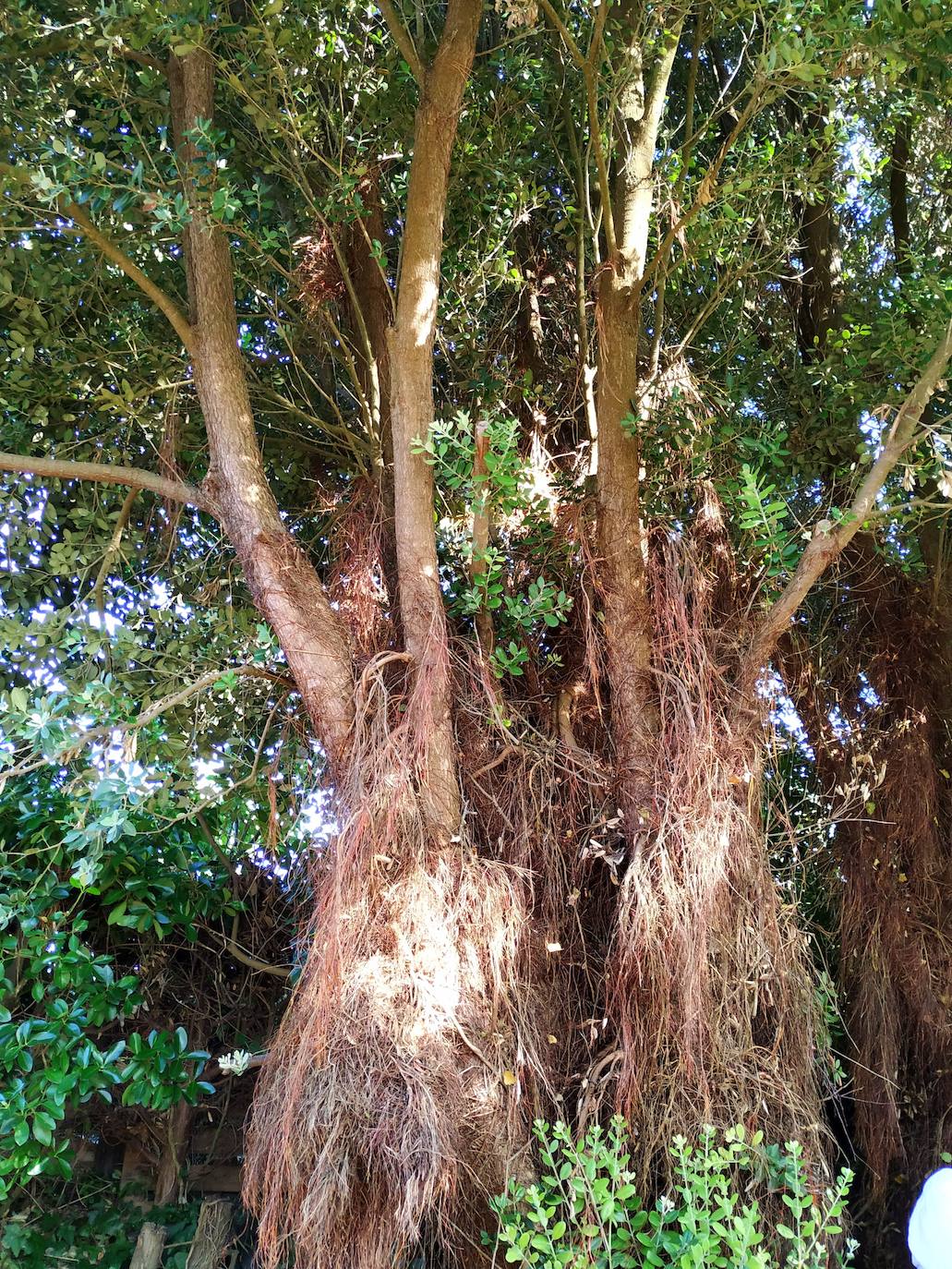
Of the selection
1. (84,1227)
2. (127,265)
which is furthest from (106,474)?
(84,1227)

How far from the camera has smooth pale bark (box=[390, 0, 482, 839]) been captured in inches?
117

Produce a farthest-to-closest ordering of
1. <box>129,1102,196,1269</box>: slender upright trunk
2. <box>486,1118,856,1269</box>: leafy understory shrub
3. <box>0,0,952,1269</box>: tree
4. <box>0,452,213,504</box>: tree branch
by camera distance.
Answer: <box>129,1102,196,1269</box>: slender upright trunk → <box>0,452,213,504</box>: tree branch → <box>0,0,952,1269</box>: tree → <box>486,1118,856,1269</box>: leafy understory shrub

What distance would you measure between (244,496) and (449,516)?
84 centimetres

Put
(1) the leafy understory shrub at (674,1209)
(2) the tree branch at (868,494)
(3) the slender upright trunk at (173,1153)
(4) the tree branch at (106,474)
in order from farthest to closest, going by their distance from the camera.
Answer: (3) the slender upright trunk at (173,1153) < (4) the tree branch at (106,474) < (2) the tree branch at (868,494) < (1) the leafy understory shrub at (674,1209)

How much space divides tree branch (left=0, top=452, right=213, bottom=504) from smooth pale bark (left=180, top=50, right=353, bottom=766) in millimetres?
84

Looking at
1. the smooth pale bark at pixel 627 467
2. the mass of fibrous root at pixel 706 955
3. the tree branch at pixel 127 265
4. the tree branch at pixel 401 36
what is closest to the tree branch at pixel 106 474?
the tree branch at pixel 127 265

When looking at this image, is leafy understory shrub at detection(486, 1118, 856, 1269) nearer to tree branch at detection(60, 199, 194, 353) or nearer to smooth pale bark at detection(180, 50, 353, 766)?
smooth pale bark at detection(180, 50, 353, 766)

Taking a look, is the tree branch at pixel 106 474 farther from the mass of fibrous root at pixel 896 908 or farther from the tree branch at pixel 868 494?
the mass of fibrous root at pixel 896 908

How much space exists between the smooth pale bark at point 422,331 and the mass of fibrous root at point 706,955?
690mm

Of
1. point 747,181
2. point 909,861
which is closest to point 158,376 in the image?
point 747,181

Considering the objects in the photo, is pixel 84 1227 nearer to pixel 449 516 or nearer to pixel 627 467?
pixel 449 516

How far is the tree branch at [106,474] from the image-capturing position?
2934mm

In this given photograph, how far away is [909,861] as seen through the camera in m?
3.89

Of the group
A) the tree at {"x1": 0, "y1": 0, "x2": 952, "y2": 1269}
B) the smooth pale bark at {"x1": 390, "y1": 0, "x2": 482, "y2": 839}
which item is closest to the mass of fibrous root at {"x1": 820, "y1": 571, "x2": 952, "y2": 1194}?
the tree at {"x1": 0, "y1": 0, "x2": 952, "y2": 1269}
